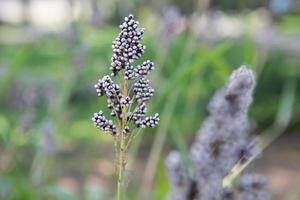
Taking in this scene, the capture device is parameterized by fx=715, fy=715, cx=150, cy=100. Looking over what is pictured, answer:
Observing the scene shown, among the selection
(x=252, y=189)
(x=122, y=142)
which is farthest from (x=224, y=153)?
(x=122, y=142)

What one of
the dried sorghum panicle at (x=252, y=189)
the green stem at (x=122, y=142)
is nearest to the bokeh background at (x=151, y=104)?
the green stem at (x=122, y=142)

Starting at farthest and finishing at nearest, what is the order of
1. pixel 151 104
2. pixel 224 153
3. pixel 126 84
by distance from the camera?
pixel 151 104, pixel 224 153, pixel 126 84

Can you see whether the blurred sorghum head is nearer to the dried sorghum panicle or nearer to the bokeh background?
the bokeh background

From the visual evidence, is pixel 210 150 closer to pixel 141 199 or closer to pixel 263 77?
pixel 141 199

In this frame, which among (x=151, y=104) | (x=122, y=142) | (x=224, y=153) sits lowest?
(x=122, y=142)

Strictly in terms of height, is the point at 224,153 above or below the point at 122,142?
above

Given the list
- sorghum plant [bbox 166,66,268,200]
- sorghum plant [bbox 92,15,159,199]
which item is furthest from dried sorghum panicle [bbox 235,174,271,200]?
sorghum plant [bbox 92,15,159,199]

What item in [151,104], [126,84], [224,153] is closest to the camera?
[126,84]

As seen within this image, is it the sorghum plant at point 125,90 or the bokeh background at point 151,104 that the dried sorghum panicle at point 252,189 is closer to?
the bokeh background at point 151,104

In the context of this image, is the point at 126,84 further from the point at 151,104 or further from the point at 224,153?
the point at 151,104
